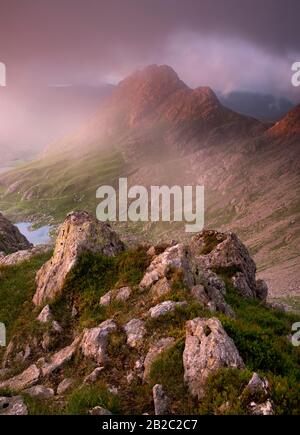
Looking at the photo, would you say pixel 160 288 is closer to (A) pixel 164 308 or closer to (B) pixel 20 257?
(A) pixel 164 308

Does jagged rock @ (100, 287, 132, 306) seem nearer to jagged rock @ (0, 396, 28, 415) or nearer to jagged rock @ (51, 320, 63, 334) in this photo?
jagged rock @ (51, 320, 63, 334)

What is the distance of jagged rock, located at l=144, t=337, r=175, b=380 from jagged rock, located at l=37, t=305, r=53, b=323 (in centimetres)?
800

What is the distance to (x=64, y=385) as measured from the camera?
1770 centimetres

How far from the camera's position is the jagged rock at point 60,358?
1950cm

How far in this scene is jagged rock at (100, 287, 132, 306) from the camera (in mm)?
23062

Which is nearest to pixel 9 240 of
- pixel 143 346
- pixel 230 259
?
pixel 230 259

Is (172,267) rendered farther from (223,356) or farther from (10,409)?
(10,409)

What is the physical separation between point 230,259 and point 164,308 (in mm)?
20060

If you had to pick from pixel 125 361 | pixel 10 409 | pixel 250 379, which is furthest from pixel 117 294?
pixel 250 379

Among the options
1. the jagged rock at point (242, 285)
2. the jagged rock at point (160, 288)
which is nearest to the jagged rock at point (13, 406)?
the jagged rock at point (160, 288)

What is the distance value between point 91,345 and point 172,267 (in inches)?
262

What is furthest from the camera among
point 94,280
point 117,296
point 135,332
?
point 94,280

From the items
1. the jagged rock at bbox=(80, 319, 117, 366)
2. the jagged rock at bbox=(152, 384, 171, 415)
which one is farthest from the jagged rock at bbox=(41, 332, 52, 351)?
the jagged rock at bbox=(152, 384, 171, 415)

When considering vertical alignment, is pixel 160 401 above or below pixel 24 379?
above
